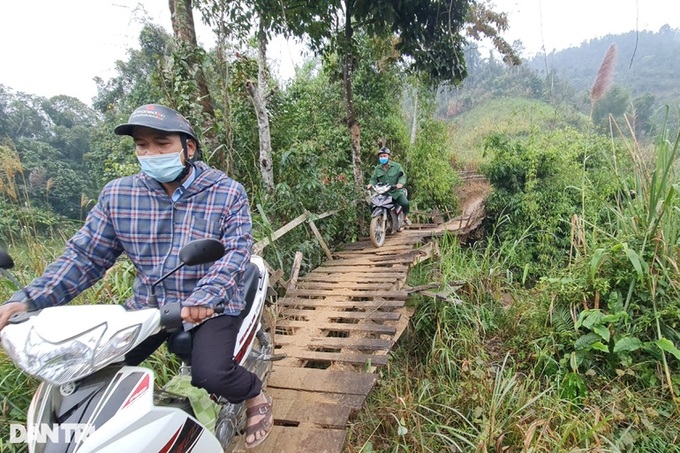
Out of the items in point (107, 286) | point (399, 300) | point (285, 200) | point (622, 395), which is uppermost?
point (285, 200)

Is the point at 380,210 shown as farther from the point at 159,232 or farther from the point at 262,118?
the point at 159,232

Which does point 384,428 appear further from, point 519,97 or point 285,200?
point 519,97

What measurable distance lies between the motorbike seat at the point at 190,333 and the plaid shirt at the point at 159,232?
17 cm

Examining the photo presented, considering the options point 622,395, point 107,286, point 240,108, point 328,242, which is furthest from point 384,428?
point 240,108

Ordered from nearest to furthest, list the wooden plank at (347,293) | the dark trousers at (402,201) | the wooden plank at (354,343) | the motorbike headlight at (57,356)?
the motorbike headlight at (57,356)
the wooden plank at (354,343)
the wooden plank at (347,293)
the dark trousers at (402,201)

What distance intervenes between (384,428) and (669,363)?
2.25 m

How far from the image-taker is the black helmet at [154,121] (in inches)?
63.7

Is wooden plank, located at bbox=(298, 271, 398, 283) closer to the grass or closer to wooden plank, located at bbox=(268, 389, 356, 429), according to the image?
the grass

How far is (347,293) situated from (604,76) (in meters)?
3.89

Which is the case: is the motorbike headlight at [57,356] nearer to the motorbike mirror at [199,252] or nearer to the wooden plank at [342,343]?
the motorbike mirror at [199,252]

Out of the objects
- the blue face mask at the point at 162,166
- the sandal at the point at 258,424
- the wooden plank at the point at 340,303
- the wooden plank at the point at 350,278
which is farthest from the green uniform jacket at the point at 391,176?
the blue face mask at the point at 162,166

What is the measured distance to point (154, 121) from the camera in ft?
5.36

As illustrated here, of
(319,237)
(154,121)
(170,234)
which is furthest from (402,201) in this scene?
(154,121)

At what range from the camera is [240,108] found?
5.25 m
